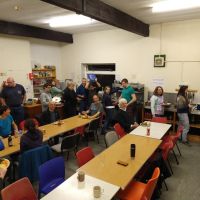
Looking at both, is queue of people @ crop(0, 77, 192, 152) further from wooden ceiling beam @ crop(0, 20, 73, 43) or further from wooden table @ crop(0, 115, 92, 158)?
wooden ceiling beam @ crop(0, 20, 73, 43)

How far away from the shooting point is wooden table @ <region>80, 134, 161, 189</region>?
238 centimetres

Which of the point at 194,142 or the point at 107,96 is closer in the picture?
the point at 194,142

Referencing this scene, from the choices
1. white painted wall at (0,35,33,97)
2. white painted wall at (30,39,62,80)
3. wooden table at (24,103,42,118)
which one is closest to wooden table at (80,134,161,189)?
wooden table at (24,103,42,118)

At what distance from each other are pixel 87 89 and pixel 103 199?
5140mm

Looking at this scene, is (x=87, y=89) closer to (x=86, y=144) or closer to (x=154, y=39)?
(x=86, y=144)

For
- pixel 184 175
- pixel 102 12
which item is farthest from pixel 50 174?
pixel 102 12

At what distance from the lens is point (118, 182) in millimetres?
2281

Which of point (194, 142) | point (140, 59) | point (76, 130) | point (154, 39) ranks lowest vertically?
point (194, 142)

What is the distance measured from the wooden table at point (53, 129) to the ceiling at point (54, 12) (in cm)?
254

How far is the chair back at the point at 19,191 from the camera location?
2056mm

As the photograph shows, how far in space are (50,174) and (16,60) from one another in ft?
16.7

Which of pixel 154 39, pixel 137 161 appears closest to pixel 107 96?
pixel 154 39

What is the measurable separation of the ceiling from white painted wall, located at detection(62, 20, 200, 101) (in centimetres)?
44

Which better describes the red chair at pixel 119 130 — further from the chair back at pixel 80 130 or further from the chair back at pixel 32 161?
the chair back at pixel 32 161
